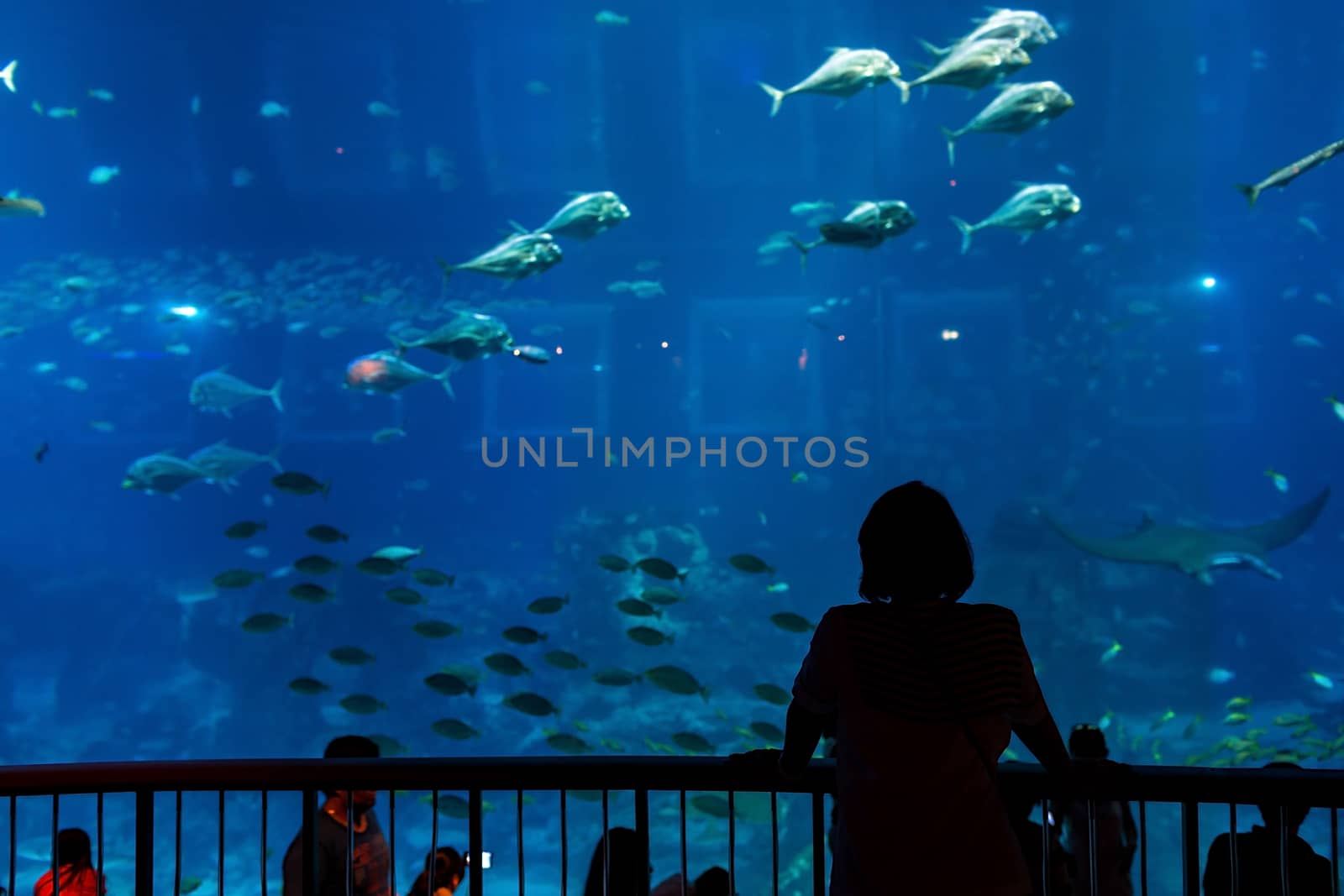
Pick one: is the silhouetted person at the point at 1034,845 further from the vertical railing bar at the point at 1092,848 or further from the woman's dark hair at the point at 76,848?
the woman's dark hair at the point at 76,848

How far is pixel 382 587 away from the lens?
14023mm

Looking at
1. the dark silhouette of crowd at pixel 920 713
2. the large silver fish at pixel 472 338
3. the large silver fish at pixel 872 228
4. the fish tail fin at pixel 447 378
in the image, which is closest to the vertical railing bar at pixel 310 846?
the dark silhouette of crowd at pixel 920 713

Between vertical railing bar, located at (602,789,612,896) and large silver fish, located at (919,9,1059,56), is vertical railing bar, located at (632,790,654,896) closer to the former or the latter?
vertical railing bar, located at (602,789,612,896)

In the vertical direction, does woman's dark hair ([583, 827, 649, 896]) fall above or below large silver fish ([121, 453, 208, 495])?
below

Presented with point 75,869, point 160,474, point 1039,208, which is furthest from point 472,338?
point 1039,208

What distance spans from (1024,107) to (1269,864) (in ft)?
20.7

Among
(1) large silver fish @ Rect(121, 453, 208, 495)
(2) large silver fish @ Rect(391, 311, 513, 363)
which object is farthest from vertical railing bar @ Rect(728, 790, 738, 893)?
(1) large silver fish @ Rect(121, 453, 208, 495)

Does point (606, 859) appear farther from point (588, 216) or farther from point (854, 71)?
point (854, 71)

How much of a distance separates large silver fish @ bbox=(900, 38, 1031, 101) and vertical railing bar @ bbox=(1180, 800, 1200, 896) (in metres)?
6.12

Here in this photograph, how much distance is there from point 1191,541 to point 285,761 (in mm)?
12187

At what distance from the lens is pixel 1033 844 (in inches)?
97.3

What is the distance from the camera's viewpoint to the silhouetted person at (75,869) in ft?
11.0

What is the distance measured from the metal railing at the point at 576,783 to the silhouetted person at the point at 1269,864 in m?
0.11

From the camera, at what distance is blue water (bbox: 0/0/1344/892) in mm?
13852
